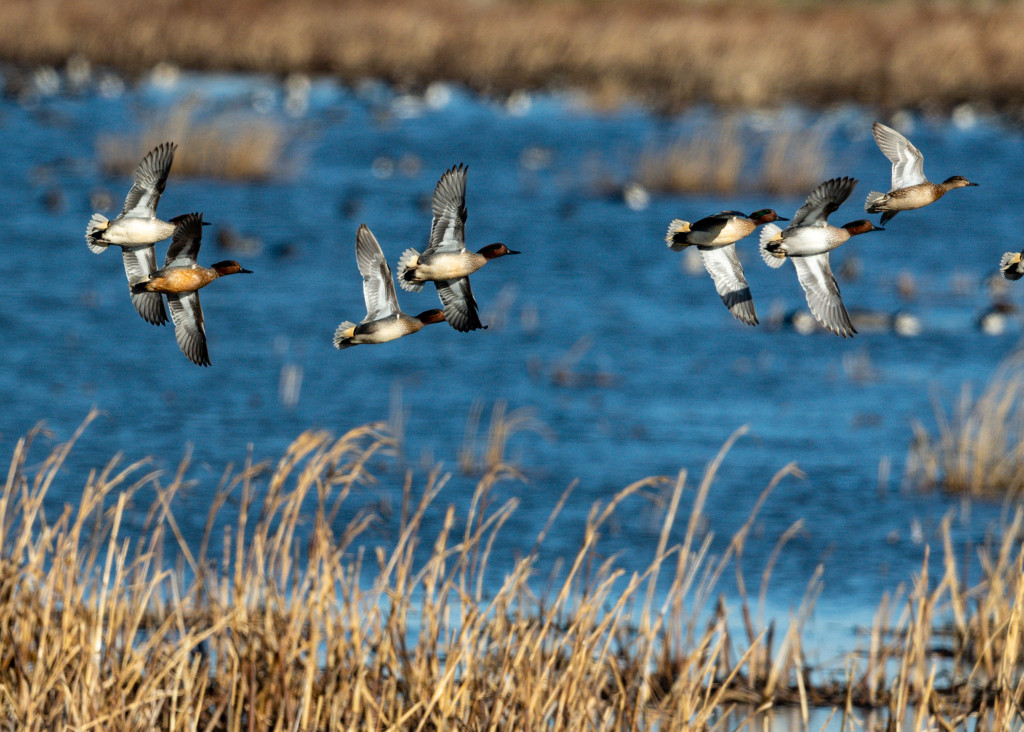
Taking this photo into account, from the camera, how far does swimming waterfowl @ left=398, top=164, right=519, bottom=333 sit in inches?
79.6

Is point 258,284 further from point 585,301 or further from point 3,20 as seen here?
point 3,20

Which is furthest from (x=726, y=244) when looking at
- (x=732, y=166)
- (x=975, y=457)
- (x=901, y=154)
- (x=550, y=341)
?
(x=732, y=166)

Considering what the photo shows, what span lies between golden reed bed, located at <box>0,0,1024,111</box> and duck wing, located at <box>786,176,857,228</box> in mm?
49768

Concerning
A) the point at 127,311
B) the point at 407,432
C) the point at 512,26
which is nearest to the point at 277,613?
the point at 407,432

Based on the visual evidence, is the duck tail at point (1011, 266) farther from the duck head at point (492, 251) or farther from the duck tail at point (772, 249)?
the duck head at point (492, 251)

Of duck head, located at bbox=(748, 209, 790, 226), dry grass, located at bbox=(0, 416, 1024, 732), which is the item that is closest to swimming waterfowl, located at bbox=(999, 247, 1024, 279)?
duck head, located at bbox=(748, 209, 790, 226)

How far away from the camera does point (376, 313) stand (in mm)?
2148

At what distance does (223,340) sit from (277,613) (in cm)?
2070

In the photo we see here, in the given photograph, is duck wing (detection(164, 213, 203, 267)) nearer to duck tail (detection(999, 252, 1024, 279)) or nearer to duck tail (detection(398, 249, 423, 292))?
duck tail (detection(398, 249, 423, 292))

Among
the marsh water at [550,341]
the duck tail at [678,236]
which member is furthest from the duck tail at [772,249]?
the marsh water at [550,341]

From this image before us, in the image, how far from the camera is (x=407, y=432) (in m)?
23.2

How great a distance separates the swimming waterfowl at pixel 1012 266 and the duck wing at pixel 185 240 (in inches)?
43.0

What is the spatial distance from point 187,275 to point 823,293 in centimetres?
90

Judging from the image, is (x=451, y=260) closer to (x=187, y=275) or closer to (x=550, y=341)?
(x=187, y=275)
